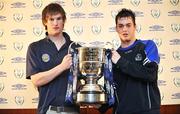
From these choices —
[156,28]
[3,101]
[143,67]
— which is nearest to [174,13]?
[156,28]

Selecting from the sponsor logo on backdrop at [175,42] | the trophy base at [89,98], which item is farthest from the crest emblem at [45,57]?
the sponsor logo on backdrop at [175,42]

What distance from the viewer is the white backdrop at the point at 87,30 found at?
2.81m

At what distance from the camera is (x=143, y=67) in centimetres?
186

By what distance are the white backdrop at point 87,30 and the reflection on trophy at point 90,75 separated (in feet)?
3.35

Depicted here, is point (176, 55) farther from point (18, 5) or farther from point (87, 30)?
point (18, 5)

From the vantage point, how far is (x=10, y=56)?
9.25 ft

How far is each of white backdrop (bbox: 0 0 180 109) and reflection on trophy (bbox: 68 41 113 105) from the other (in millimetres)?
1021

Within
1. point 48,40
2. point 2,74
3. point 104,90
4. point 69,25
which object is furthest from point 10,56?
point 104,90

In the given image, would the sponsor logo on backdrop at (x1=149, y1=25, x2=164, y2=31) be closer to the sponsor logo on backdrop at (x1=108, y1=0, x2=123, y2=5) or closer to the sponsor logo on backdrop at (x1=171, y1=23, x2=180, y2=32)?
the sponsor logo on backdrop at (x1=171, y1=23, x2=180, y2=32)

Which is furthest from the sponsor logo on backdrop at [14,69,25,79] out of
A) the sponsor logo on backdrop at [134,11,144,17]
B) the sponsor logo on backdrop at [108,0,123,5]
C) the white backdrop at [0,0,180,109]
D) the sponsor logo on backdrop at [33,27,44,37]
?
the sponsor logo on backdrop at [134,11,144,17]

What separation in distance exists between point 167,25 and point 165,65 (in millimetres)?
329

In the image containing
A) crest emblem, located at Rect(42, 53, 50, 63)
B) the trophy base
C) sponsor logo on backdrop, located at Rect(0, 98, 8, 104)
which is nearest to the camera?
the trophy base

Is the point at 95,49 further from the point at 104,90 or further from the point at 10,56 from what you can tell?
the point at 10,56

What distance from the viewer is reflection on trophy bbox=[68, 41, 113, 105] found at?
1.77 m
